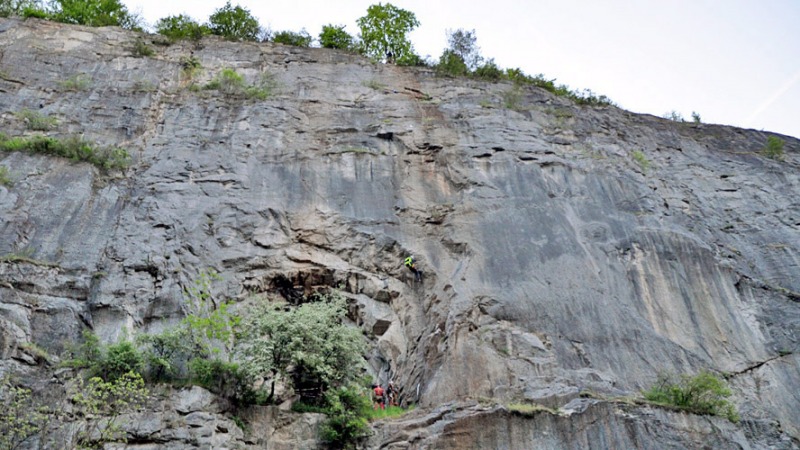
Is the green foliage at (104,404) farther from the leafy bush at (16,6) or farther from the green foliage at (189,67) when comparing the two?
the leafy bush at (16,6)

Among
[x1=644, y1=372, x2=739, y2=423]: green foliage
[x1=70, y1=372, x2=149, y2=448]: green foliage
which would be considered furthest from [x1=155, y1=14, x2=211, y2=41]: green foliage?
[x1=644, y1=372, x2=739, y2=423]: green foliage

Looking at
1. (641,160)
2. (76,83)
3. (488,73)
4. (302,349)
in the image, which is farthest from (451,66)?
(302,349)

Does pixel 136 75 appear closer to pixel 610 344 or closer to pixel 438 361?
pixel 438 361

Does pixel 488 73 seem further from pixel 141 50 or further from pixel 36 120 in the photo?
pixel 36 120

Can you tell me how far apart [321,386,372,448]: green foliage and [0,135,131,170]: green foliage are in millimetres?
10026

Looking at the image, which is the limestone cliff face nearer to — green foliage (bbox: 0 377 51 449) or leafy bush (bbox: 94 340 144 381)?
green foliage (bbox: 0 377 51 449)

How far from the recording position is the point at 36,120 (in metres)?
22.7

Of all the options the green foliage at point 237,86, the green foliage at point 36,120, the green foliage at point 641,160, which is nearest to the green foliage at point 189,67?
the green foliage at point 237,86

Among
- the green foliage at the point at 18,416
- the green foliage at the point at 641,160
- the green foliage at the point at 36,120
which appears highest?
the green foliage at the point at 641,160

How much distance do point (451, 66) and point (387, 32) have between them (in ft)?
13.3

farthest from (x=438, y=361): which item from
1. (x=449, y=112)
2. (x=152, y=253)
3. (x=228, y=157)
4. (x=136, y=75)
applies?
(x=136, y=75)

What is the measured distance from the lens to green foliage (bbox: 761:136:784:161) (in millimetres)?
28570

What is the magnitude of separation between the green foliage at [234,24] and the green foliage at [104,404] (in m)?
18.5

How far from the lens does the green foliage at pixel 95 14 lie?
29.2 m
